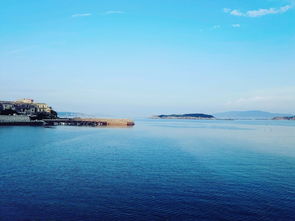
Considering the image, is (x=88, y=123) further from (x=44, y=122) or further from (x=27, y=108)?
(x=27, y=108)

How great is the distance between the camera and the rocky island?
105300 mm

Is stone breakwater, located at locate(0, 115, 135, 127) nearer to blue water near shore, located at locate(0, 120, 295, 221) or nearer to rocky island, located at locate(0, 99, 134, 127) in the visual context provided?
rocky island, located at locate(0, 99, 134, 127)

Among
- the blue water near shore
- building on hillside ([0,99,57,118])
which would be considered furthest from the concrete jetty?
the blue water near shore

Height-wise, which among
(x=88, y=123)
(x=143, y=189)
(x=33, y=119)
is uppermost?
(x=33, y=119)

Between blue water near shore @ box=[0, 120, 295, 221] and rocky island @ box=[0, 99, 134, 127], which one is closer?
blue water near shore @ box=[0, 120, 295, 221]

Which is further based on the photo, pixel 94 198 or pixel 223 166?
pixel 223 166

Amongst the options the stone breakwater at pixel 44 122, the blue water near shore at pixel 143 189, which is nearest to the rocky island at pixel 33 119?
the stone breakwater at pixel 44 122

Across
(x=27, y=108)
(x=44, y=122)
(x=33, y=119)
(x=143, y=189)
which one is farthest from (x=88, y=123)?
(x=143, y=189)

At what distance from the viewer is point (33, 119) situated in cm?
11925

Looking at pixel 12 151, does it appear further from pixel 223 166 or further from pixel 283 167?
pixel 283 167

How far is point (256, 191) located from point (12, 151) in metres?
33.0

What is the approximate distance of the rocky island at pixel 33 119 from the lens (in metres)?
105

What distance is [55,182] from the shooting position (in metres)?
22.3

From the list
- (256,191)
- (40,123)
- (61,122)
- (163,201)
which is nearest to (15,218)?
(163,201)
